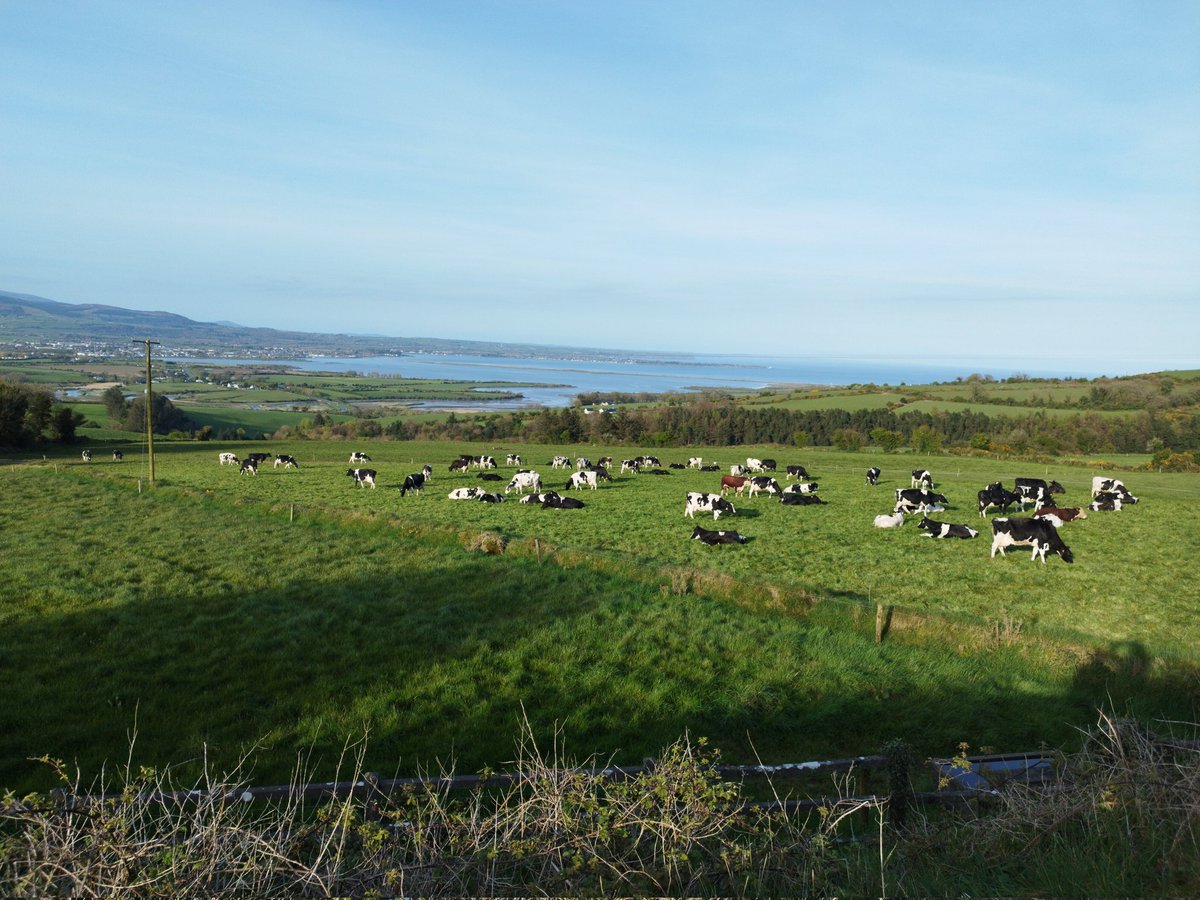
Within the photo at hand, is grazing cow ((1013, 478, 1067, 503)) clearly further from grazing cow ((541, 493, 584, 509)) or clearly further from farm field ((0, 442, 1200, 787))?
A: grazing cow ((541, 493, 584, 509))

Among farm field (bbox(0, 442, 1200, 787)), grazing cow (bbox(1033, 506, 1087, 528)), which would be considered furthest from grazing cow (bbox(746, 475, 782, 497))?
grazing cow (bbox(1033, 506, 1087, 528))

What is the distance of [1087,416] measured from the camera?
88.3m

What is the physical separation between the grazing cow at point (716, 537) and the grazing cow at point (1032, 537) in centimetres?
794

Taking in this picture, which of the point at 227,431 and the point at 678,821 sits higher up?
the point at 678,821

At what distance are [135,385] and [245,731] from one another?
16249cm

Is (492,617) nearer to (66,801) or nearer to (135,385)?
(66,801)

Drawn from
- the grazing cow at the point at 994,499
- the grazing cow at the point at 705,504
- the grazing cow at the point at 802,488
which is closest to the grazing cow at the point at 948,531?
the grazing cow at the point at 994,499

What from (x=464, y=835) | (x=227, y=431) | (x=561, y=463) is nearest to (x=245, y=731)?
(x=464, y=835)

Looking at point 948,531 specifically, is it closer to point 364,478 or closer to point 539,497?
point 539,497

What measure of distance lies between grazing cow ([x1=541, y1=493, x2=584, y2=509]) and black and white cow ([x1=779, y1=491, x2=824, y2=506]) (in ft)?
32.8

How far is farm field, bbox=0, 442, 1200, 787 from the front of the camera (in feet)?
29.0

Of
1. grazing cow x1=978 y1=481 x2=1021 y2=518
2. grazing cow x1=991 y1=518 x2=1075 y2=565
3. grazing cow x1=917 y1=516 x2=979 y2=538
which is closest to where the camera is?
grazing cow x1=991 y1=518 x2=1075 y2=565

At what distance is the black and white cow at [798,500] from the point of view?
101 feet

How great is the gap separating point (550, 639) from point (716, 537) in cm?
1162
